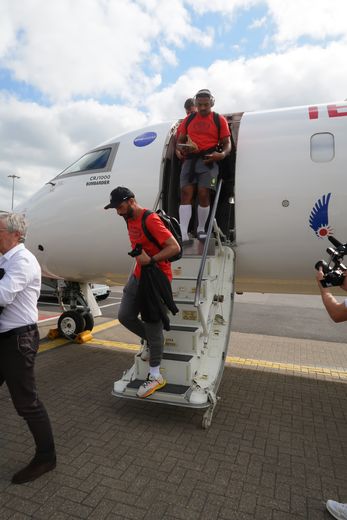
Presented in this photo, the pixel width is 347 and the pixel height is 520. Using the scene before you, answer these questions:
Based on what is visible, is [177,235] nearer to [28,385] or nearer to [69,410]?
[28,385]

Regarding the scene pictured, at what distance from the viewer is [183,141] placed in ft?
15.9

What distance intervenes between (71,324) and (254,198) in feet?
14.2

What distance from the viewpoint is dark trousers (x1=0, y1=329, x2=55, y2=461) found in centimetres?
258

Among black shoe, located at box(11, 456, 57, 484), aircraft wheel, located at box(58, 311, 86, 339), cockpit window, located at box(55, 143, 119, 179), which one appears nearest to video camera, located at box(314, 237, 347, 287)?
black shoe, located at box(11, 456, 57, 484)

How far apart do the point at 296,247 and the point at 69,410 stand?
3199 millimetres

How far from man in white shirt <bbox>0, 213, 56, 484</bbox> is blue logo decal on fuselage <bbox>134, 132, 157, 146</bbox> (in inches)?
117

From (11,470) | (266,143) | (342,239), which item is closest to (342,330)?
(342,239)

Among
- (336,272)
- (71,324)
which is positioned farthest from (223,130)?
(71,324)

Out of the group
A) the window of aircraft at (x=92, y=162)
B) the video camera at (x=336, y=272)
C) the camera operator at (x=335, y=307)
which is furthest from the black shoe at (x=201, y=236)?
the camera operator at (x=335, y=307)

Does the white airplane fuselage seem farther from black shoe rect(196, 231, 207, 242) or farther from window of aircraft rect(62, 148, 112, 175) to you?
black shoe rect(196, 231, 207, 242)

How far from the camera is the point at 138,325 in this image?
12.6ft

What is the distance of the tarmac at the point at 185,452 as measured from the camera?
2.48 meters

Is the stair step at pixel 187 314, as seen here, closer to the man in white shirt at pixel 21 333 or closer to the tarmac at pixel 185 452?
the tarmac at pixel 185 452

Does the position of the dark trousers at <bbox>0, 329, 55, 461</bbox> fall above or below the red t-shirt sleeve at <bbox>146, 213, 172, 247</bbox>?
below
